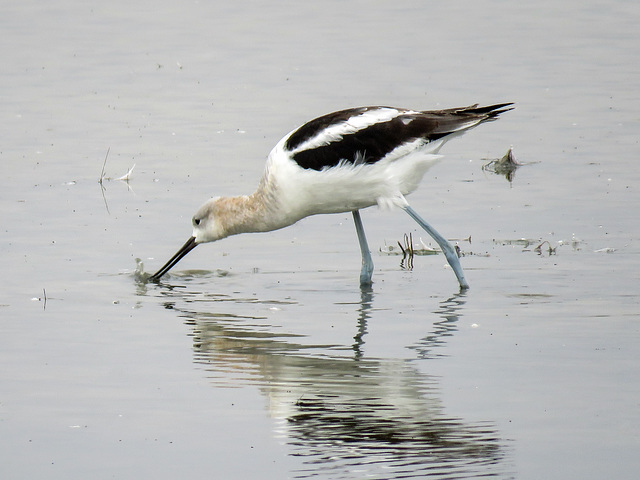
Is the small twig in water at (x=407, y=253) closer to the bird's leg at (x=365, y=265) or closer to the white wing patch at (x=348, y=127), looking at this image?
the bird's leg at (x=365, y=265)

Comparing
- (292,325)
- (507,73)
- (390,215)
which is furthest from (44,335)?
(507,73)

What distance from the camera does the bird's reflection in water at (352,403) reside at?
19.9 feet

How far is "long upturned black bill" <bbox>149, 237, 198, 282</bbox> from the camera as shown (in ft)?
33.0

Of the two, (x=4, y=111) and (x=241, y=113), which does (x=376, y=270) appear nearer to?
(x=241, y=113)

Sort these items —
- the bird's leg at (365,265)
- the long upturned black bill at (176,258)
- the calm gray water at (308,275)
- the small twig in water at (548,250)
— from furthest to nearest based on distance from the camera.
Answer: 1. the small twig in water at (548,250)
2. the long upturned black bill at (176,258)
3. the bird's leg at (365,265)
4. the calm gray water at (308,275)

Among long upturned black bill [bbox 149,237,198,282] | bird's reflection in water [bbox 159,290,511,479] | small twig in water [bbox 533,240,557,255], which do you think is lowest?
bird's reflection in water [bbox 159,290,511,479]

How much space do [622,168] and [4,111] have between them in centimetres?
698

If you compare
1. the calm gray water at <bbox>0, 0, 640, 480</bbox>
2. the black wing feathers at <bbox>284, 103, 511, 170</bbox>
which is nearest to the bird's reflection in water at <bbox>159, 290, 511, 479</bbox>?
the calm gray water at <bbox>0, 0, 640, 480</bbox>

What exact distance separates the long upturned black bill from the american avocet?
1 cm

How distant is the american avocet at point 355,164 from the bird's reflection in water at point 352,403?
3.59 feet

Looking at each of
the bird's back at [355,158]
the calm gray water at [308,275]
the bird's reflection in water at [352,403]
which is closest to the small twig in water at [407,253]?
the calm gray water at [308,275]

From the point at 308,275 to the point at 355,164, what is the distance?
90 cm

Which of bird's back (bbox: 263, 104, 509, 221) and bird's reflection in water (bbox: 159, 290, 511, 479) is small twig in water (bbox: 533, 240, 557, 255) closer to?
bird's back (bbox: 263, 104, 509, 221)

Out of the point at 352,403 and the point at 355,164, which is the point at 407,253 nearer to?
the point at 355,164
